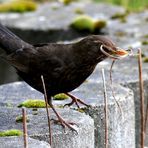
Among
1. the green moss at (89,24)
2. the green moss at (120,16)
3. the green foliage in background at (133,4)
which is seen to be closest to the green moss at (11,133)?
the green moss at (89,24)

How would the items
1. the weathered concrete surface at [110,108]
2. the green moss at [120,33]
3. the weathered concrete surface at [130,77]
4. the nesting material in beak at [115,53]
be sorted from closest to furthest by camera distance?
the nesting material in beak at [115,53]
the weathered concrete surface at [110,108]
the weathered concrete surface at [130,77]
the green moss at [120,33]

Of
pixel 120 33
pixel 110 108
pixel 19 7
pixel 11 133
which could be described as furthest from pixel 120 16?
pixel 11 133

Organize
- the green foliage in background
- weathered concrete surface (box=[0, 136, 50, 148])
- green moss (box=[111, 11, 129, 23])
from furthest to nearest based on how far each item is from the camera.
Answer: the green foliage in background → green moss (box=[111, 11, 129, 23]) → weathered concrete surface (box=[0, 136, 50, 148])

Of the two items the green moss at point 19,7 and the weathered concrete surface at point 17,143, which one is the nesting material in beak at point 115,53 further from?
the green moss at point 19,7

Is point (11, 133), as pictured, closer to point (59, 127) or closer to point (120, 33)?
point (59, 127)

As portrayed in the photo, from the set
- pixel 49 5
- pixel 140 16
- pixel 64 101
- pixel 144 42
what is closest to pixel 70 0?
pixel 49 5

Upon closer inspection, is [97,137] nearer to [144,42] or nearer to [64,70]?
[64,70]

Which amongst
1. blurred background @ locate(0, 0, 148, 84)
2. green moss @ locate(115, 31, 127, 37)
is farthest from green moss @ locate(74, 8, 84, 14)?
green moss @ locate(115, 31, 127, 37)

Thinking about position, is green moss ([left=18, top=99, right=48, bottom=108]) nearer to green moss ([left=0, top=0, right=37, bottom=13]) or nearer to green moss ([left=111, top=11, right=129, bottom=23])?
green moss ([left=111, top=11, right=129, bottom=23])
